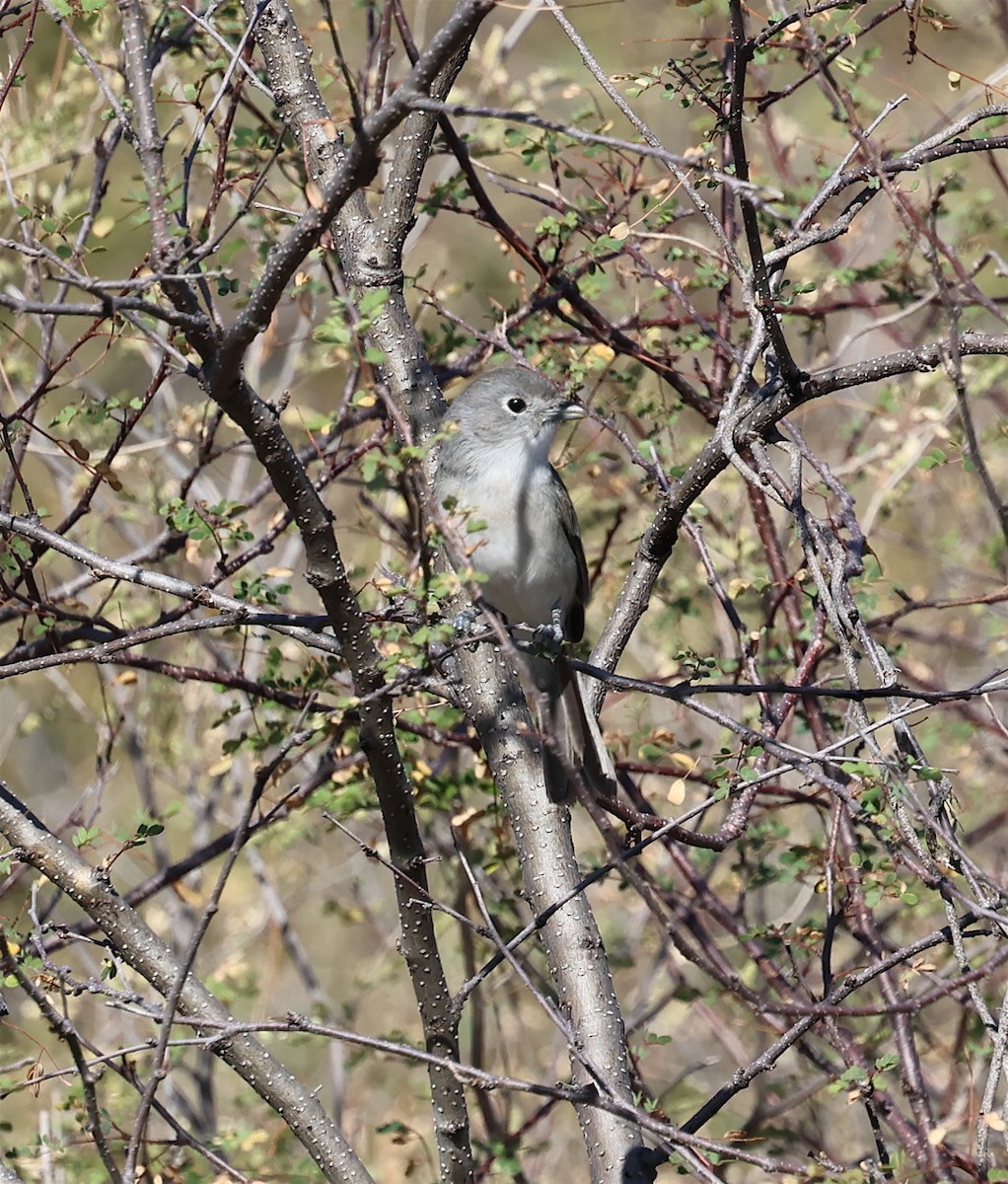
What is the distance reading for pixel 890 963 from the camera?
8.78ft

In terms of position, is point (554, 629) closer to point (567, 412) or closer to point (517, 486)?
point (517, 486)

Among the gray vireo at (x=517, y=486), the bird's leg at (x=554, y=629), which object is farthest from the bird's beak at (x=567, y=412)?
the bird's leg at (x=554, y=629)

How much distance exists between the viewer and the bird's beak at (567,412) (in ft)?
14.8

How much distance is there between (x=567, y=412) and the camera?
15.0 feet

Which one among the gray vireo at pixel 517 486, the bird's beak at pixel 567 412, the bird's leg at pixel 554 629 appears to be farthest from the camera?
the gray vireo at pixel 517 486

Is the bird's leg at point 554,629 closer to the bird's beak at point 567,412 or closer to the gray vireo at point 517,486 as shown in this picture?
the gray vireo at point 517,486

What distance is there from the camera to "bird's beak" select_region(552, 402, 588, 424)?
450 cm

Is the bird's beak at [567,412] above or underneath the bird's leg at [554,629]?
above

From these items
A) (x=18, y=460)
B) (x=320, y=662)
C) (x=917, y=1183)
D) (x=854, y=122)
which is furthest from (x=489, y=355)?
(x=917, y=1183)

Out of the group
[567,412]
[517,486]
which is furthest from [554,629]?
[567,412]

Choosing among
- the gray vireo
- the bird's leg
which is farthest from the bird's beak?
the bird's leg

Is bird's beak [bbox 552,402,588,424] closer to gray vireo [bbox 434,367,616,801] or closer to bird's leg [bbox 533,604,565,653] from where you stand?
gray vireo [bbox 434,367,616,801]

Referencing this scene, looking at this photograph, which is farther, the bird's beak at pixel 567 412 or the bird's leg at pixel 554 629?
the bird's beak at pixel 567 412

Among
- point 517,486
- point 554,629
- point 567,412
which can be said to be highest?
point 567,412
